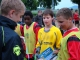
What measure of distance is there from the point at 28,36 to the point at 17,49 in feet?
14.6

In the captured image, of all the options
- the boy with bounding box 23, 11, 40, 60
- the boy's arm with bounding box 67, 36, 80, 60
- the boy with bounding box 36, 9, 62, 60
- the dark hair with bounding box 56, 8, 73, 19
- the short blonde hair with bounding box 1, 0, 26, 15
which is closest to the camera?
the short blonde hair with bounding box 1, 0, 26, 15

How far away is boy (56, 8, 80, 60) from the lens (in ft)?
14.1

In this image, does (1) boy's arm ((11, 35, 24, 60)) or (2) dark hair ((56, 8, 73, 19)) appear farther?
(2) dark hair ((56, 8, 73, 19))

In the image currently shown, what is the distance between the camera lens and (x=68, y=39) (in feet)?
14.5

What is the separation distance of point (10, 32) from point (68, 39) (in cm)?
137

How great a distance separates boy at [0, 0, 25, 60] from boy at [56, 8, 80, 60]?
1166 mm

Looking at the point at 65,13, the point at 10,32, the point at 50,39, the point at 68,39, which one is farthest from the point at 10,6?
the point at 50,39

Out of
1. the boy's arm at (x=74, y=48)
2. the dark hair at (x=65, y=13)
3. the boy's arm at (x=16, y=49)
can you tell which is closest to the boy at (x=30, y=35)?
the dark hair at (x=65, y=13)

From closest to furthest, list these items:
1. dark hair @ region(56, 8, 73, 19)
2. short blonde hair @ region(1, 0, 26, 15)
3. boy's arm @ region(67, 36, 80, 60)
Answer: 1. short blonde hair @ region(1, 0, 26, 15)
2. boy's arm @ region(67, 36, 80, 60)
3. dark hair @ region(56, 8, 73, 19)

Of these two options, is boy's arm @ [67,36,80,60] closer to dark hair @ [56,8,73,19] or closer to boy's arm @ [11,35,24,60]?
dark hair @ [56,8,73,19]

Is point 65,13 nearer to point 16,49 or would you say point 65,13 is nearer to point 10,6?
point 10,6

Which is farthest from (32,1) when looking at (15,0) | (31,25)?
(15,0)

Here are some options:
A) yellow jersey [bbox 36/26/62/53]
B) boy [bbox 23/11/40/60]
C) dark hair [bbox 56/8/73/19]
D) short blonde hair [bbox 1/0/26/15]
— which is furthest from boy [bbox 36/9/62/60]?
short blonde hair [bbox 1/0/26/15]

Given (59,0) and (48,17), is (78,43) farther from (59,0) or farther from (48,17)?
(59,0)
